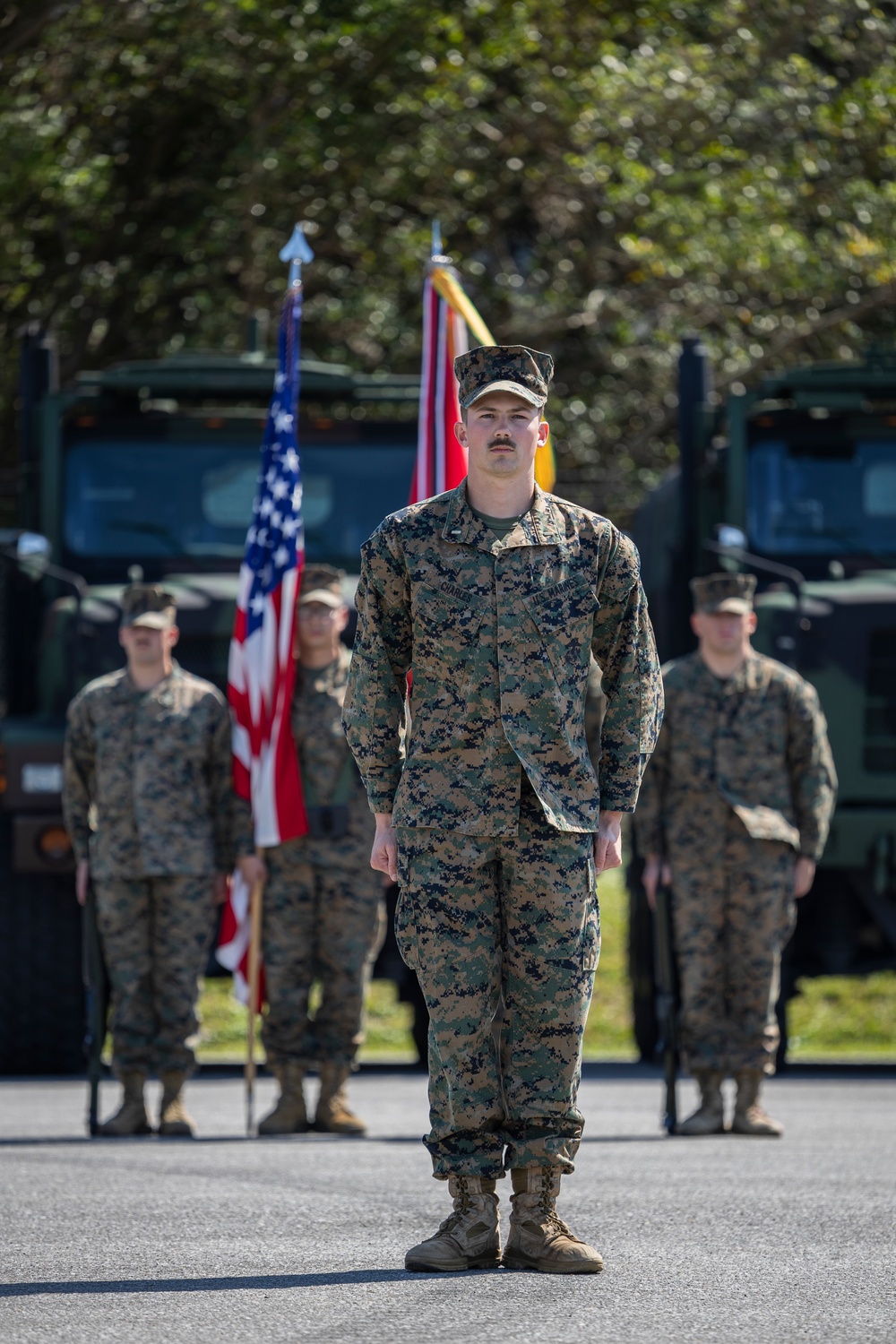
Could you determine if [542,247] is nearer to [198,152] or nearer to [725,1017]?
[198,152]

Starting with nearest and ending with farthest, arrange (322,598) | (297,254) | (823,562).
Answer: (322,598) < (297,254) < (823,562)

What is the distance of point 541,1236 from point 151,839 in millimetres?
3681

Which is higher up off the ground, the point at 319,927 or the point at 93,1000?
the point at 319,927

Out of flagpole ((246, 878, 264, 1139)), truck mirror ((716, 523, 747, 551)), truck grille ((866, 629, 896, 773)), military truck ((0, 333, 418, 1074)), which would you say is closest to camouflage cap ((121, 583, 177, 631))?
flagpole ((246, 878, 264, 1139))

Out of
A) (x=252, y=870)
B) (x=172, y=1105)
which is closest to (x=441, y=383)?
(x=252, y=870)

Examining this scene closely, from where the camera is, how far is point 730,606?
8.55m

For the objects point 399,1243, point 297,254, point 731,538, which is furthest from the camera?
point 731,538

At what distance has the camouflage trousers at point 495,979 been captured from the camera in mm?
4895

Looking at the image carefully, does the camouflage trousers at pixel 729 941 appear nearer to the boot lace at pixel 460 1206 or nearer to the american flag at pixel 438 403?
the american flag at pixel 438 403

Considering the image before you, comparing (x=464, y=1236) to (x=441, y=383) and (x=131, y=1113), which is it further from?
(x=441, y=383)

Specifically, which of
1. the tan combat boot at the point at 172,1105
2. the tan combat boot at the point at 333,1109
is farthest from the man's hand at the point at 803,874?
the tan combat boot at the point at 172,1105

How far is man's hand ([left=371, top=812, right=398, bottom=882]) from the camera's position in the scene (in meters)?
4.97

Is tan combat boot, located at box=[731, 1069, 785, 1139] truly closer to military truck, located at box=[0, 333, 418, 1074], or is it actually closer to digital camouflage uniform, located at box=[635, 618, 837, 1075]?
digital camouflage uniform, located at box=[635, 618, 837, 1075]

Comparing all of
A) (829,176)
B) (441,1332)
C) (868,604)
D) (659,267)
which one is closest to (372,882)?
(868,604)
